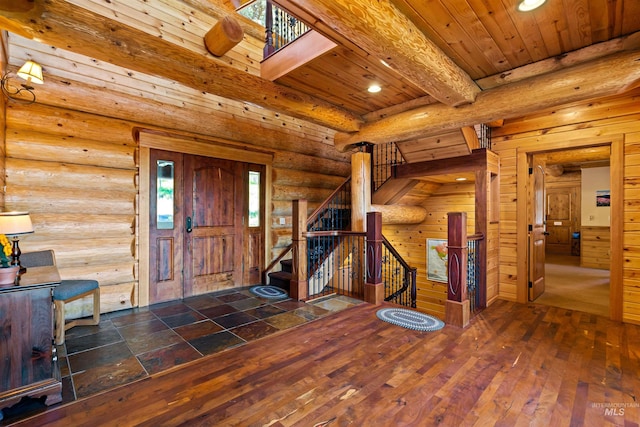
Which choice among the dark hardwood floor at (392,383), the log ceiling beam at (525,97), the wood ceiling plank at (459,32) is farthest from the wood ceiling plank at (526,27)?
the dark hardwood floor at (392,383)

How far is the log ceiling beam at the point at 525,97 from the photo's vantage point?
8.73 feet

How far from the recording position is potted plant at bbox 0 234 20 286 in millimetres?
1933

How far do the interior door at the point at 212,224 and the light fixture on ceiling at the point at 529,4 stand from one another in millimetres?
4107

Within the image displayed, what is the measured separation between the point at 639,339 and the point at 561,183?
873 cm

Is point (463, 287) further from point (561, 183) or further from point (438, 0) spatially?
point (561, 183)

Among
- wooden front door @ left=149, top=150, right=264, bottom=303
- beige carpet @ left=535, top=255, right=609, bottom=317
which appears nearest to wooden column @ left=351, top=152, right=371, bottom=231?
wooden front door @ left=149, top=150, right=264, bottom=303

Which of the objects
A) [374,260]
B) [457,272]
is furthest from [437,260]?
[457,272]

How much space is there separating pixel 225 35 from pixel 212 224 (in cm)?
276

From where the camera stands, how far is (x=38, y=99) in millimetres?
3211

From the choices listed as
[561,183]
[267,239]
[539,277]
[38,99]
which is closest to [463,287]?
[539,277]

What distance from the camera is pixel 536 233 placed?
4.76 m

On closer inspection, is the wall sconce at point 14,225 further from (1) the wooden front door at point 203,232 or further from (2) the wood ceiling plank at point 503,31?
(2) the wood ceiling plank at point 503,31

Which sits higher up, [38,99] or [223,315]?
[38,99]

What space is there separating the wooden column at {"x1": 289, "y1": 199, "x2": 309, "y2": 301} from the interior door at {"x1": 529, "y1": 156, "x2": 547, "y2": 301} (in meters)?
3.49
